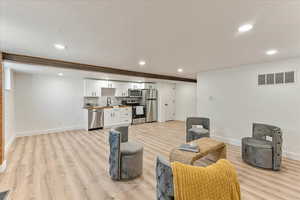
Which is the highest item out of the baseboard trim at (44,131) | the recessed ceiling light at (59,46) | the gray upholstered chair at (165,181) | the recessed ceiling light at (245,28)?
the recessed ceiling light at (59,46)

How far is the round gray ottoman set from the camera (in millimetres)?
2766

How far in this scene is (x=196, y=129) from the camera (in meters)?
3.95

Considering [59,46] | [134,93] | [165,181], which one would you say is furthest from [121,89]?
[165,181]

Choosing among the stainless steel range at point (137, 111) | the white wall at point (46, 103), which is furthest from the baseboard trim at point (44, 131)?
the stainless steel range at point (137, 111)

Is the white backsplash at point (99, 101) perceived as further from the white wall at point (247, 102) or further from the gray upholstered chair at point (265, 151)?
the gray upholstered chair at point (265, 151)

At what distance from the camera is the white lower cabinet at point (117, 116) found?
642cm

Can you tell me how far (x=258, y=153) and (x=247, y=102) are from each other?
5.49 ft

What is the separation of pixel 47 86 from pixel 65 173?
416cm

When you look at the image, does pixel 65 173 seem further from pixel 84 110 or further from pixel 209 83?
pixel 209 83

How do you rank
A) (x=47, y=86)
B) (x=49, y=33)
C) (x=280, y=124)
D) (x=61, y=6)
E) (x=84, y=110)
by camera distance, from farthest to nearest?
1. (x=84, y=110)
2. (x=47, y=86)
3. (x=280, y=124)
4. (x=49, y=33)
5. (x=61, y=6)

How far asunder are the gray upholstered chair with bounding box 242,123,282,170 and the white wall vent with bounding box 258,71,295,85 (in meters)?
1.28

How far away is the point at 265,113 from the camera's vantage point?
3732mm

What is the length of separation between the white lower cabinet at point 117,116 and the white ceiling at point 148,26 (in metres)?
3.94

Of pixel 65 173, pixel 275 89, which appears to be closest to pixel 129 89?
pixel 65 173
